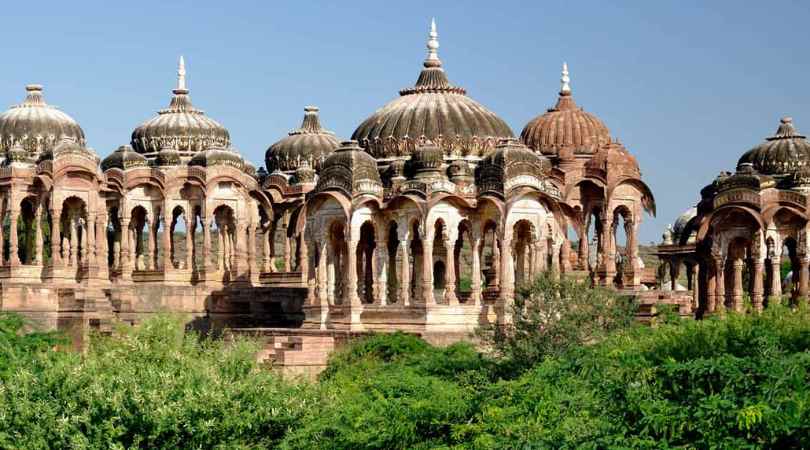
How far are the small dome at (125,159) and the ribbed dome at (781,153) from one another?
13.3 meters

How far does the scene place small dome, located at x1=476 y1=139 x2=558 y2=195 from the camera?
3794cm

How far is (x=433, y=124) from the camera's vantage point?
42.0m

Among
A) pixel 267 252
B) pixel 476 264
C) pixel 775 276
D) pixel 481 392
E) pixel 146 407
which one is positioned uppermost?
pixel 267 252

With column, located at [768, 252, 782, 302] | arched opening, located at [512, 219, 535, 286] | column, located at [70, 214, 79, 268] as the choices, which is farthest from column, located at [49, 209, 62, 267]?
column, located at [768, 252, 782, 302]

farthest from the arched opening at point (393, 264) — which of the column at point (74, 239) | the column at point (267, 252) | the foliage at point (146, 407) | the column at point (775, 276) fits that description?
the foliage at point (146, 407)

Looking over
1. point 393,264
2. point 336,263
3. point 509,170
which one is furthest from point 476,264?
point 393,264

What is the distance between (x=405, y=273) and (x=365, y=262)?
3174mm

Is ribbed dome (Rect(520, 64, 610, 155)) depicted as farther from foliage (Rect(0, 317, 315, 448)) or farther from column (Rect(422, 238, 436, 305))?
foliage (Rect(0, 317, 315, 448))

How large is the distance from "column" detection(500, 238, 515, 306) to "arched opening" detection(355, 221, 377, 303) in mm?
3397

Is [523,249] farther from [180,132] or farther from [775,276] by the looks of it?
[180,132]

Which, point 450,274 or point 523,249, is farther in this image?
point 523,249

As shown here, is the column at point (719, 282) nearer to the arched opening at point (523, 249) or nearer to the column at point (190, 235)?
the arched opening at point (523, 249)

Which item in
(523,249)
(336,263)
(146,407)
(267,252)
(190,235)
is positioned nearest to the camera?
(146,407)

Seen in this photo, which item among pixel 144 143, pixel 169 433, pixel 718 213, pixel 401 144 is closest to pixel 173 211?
pixel 144 143
